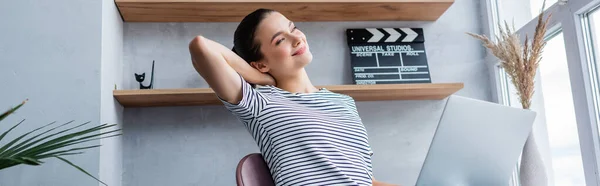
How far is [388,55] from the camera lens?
2.59m

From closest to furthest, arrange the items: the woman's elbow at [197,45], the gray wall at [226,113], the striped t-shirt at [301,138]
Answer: the woman's elbow at [197,45] < the striped t-shirt at [301,138] < the gray wall at [226,113]

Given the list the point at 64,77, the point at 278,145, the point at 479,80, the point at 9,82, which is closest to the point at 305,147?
the point at 278,145

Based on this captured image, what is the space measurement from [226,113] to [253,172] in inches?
39.4

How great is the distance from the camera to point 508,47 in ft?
6.60

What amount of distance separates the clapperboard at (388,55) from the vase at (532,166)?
0.73 metres

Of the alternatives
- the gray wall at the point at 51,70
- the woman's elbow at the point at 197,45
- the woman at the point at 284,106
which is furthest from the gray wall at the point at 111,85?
the woman's elbow at the point at 197,45

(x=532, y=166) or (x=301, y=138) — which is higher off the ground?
(x=301, y=138)

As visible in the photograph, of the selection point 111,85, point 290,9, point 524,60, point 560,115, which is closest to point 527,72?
point 524,60

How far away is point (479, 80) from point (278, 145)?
145 cm

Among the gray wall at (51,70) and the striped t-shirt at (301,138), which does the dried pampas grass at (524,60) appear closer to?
the striped t-shirt at (301,138)

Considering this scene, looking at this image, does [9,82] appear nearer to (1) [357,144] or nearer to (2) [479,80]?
(1) [357,144]

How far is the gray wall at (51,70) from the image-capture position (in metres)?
1.95

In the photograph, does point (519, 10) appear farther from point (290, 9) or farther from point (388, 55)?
point (290, 9)

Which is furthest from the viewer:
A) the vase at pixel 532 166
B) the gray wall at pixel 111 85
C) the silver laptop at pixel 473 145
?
the gray wall at pixel 111 85
